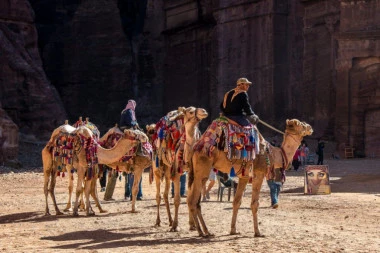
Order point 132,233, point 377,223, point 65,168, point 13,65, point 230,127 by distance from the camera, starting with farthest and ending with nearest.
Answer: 1. point 13,65
2. point 65,168
3. point 377,223
4. point 132,233
5. point 230,127

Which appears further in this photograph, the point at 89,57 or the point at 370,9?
the point at 89,57

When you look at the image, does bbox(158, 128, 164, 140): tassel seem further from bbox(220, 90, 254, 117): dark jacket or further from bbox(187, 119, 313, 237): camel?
bbox(220, 90, 254, 117): dark jacket

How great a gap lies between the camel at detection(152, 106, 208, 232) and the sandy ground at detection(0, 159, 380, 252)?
0.84 metres

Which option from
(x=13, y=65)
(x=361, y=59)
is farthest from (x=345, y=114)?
(x=13, y=65)

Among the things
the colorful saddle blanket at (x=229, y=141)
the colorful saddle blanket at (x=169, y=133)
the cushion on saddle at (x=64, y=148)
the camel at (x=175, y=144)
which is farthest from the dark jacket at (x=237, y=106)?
the cushion on saddle at (x=64, y=148)

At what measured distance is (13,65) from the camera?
43188 mm

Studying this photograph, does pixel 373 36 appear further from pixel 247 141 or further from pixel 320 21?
A: pixel 247 141

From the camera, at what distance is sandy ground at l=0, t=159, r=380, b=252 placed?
12.3 m

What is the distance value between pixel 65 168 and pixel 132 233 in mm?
4218

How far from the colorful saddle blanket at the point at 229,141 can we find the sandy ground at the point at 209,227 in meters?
1.31

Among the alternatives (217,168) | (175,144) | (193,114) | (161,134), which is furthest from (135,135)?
(217,168)

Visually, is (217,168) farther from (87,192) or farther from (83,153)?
(83,153)

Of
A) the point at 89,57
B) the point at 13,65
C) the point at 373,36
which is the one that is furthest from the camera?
the point at 89,57

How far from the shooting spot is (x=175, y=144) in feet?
49.4
